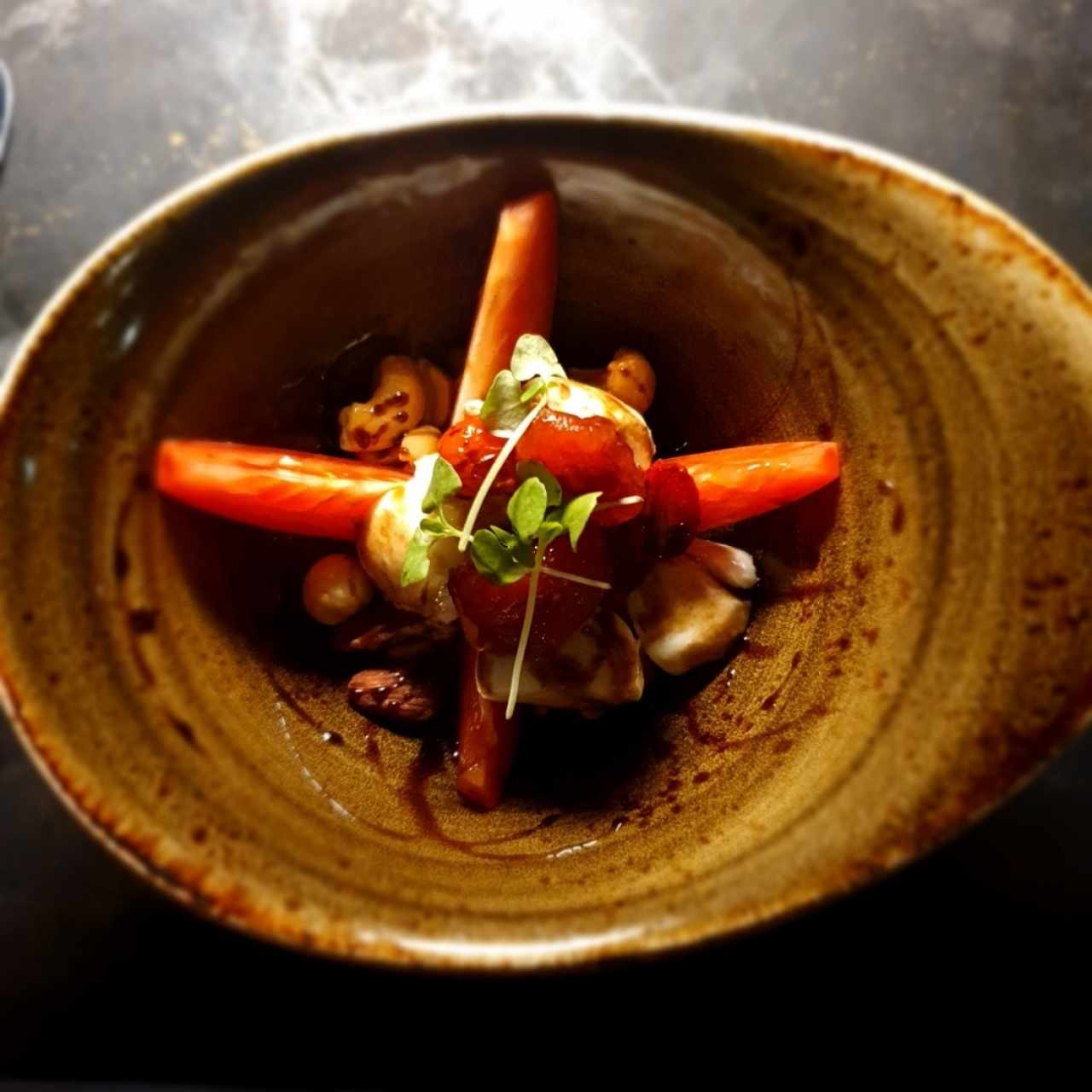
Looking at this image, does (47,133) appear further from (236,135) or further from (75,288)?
(75,288)

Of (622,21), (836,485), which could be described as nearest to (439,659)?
(836,485)

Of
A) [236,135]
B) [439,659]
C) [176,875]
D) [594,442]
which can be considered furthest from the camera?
[236,135]

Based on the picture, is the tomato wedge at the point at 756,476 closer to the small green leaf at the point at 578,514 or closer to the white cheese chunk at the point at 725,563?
the white cheese chunk at the point at 725,563

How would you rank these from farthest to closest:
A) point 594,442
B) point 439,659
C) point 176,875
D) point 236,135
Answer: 1. point 236,135
2. point 439,659
3. point 594,442
4. point 176,875

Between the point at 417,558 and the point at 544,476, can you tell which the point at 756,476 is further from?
the point at 417,558

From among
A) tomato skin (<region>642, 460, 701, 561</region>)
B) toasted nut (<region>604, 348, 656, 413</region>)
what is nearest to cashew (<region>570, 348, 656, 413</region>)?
toasted nut (<region>604, 348, 656, 413</region>)

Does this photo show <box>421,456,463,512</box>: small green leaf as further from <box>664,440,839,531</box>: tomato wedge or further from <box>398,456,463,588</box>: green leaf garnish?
<box>664,440,839,531</box>: tomato wedge
